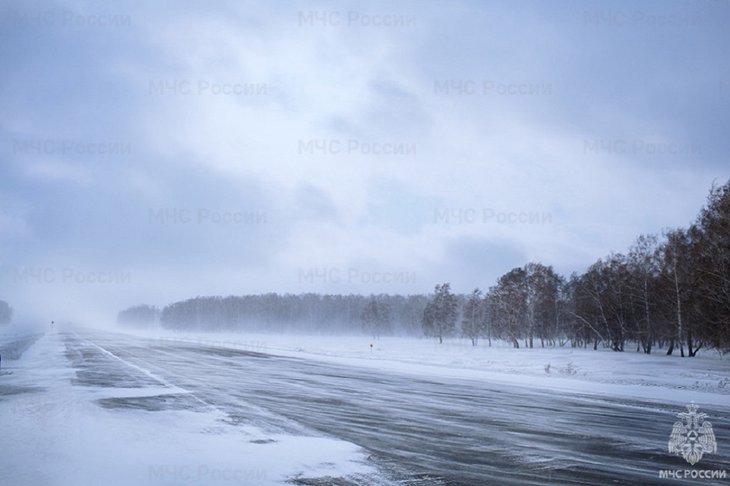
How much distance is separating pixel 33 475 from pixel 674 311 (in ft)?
182

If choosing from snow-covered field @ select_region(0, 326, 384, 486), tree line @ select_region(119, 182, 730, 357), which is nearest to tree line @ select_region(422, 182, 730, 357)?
tree line @ select_region(119, 182, 730, 357)

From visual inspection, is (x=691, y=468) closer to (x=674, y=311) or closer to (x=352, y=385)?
(x=352, y=385)

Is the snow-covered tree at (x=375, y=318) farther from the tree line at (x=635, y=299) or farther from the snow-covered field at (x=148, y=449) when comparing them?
the snow-covered field at (x=148, y=449)

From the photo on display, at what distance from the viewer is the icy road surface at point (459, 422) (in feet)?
26.7

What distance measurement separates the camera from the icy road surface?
8125 mm

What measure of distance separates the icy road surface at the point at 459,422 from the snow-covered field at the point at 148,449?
1.62 ft

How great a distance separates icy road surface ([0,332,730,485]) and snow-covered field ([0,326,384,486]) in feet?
1.62

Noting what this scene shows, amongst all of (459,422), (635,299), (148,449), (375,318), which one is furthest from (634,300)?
(375,318)

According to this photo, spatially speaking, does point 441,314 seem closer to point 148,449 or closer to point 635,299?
point 635,299

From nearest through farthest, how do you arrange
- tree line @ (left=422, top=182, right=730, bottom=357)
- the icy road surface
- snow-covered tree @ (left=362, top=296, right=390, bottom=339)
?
the icy road surface, tree line @ (left=422, top=182, right=730, bottom=357), snow-covered tree @ (left=362, top=296, right=390, bottom=339)

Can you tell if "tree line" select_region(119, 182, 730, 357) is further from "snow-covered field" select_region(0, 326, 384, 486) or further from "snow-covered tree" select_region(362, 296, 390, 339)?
"snow-covered field" select_region(0, 326, 384, 486)

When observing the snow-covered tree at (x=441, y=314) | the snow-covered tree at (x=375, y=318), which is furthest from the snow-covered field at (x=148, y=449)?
the snow-covered tree at (x=375, y=318)

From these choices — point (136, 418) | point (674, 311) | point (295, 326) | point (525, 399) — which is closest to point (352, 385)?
point (525, 399)

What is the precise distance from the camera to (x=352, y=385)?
21.1m
